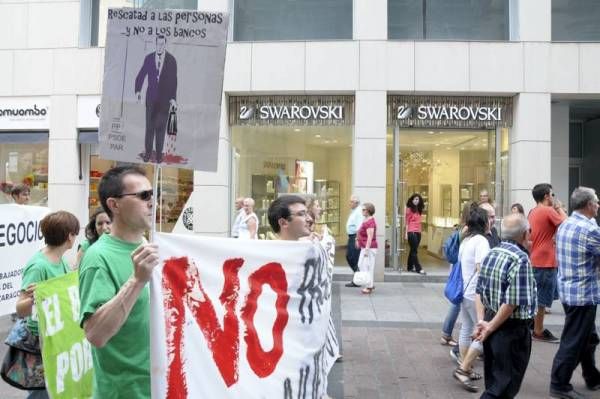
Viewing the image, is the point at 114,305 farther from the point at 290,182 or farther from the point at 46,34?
the point at 46,34

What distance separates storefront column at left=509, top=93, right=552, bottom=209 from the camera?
13477mm

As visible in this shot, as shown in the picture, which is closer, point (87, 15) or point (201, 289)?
point (201, 289)

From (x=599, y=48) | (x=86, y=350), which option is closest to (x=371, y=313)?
(x=86, y=350)

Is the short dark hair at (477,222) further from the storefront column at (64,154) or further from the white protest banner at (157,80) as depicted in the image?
the storefront column at (64,154)

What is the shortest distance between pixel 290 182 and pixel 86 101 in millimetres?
5667

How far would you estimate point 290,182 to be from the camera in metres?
15.2

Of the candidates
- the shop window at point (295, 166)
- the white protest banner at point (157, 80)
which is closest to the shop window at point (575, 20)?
the shop window at point (295, 166)

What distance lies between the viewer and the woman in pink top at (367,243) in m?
11.9

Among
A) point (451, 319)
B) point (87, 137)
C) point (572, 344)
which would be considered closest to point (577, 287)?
point (572, 344)

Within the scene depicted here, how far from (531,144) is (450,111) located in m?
2.06

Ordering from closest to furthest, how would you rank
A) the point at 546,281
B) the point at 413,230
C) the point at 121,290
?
the point at 121,290
the point at 546,281
the point at 413,230

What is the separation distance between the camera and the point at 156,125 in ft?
9.52

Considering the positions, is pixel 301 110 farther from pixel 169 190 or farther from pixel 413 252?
pixel 413 252

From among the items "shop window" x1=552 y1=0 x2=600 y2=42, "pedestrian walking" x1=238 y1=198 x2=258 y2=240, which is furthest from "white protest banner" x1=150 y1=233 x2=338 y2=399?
"shop window" x1=552 y1=0 x2=600 y2=42
